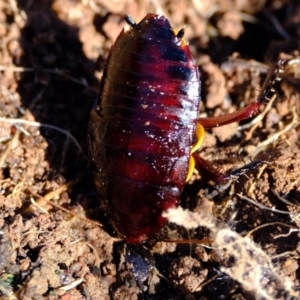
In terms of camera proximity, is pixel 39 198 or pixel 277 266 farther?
pixel 39 198

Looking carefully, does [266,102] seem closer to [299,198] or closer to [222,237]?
[299,198]

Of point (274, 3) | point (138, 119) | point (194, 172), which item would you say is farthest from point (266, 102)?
point (274, 3)

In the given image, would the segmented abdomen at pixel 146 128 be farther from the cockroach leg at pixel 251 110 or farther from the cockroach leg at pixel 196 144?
the cockroach leg at pixel 251 110

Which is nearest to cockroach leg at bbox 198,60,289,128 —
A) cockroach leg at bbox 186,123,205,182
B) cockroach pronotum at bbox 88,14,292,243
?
cockroach leg at bbox 186,123,205,182

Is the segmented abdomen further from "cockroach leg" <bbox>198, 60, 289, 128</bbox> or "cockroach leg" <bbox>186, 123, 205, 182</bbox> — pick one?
"cockroach leg" <bbox>198, 60, 289, 128</bbox>

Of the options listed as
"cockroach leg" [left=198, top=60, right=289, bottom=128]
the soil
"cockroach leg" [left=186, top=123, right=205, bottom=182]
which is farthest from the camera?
"cockroach leg" [left=198, top=60, right=289, bottom=128]
